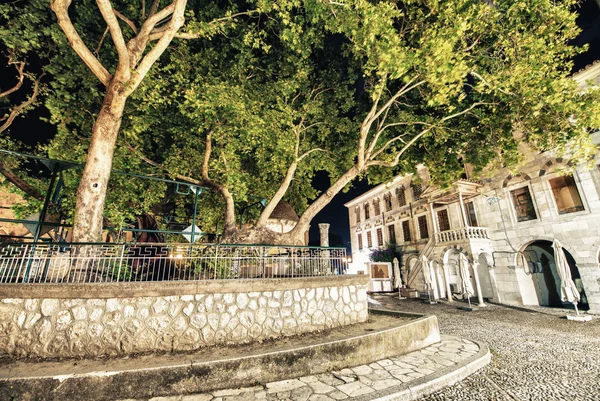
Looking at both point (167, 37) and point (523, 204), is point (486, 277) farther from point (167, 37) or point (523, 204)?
point (167, 37)

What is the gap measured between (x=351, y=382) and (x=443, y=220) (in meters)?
20.2

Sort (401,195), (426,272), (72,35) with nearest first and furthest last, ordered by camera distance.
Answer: (72,35) → (426,272) → (401,195)

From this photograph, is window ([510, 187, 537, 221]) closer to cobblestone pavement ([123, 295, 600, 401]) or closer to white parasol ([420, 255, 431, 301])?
white parasol ([420, 255, 431, 301])

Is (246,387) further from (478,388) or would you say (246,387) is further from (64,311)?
(478,388)

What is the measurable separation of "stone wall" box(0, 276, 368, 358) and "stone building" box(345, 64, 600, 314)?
9.31 m

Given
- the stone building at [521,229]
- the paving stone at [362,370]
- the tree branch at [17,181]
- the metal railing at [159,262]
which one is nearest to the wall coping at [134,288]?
the metal railing at [159,262]

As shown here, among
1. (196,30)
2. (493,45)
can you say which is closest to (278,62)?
(196,30)

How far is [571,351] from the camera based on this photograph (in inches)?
259

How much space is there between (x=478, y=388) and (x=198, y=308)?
17.7 ft

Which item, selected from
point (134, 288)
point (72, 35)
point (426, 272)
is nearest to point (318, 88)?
point (72, 35)

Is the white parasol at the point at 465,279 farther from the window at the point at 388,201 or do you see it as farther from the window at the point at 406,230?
the window at the point at 388,201

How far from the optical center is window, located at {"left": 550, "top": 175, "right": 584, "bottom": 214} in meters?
13.4

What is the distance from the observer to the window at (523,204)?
50.5ft

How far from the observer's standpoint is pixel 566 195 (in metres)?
13.8
